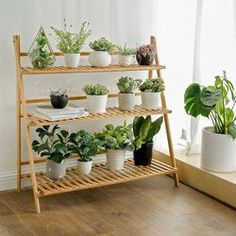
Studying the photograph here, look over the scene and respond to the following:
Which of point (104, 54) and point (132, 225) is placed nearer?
point (132, 225)

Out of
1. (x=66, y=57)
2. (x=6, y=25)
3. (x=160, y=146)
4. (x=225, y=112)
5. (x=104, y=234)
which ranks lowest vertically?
(x=104, y=234)

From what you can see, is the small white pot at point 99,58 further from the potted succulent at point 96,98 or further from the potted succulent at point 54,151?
the potted succulent at point 54,151

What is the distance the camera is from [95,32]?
3229 millimetres

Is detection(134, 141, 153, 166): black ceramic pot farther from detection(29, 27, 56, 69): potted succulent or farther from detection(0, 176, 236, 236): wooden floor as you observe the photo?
detection(29, 27, 56, 69): potted succulent

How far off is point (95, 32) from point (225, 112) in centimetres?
102

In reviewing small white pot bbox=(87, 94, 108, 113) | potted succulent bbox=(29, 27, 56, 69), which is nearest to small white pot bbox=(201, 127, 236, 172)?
small white pot bbox=(87, 94, 108, 113)

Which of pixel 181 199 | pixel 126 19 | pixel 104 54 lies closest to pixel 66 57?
pixel 104 54

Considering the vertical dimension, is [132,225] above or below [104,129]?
below

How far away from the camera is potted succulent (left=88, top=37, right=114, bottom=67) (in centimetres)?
295

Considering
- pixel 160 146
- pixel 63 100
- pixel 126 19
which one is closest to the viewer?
pixel 63 100

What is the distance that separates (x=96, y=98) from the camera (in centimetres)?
295

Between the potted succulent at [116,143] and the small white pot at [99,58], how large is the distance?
1.50 ft

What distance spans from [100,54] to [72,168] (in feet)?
2.62

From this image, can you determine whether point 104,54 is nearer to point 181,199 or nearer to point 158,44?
point 158,44
